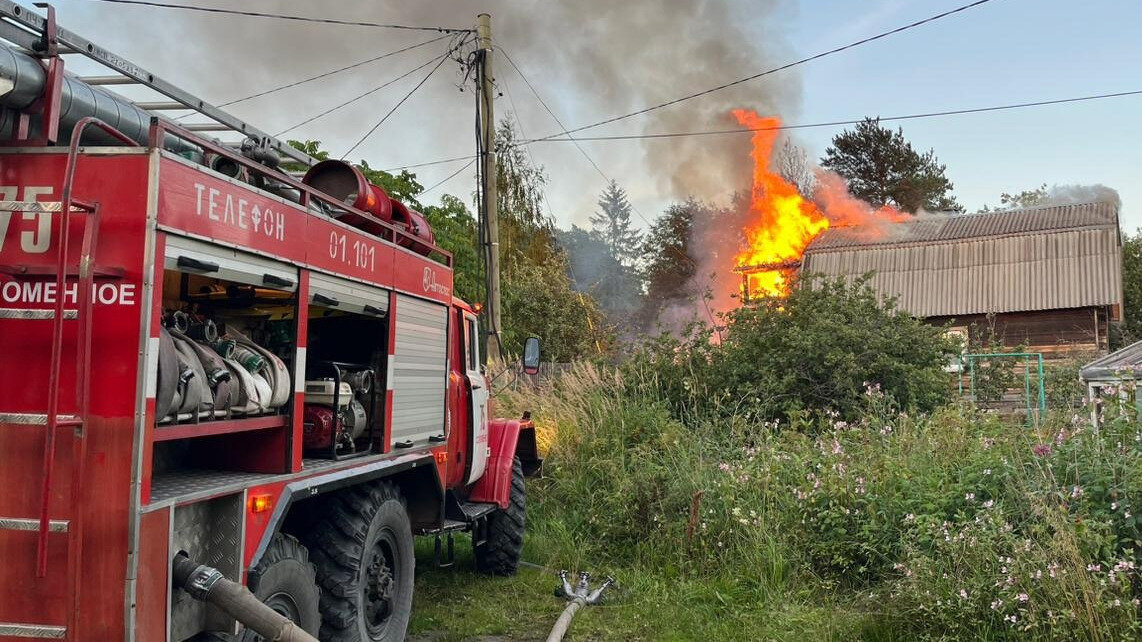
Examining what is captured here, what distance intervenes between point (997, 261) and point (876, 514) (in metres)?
24.4

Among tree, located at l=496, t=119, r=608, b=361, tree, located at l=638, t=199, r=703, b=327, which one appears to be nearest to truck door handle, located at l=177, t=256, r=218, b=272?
tree, located at l=496, t=119, r=608, b=361

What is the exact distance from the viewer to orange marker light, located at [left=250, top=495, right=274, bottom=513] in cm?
408

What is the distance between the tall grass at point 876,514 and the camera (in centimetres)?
541

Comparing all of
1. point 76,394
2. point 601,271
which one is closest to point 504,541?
point 76,394

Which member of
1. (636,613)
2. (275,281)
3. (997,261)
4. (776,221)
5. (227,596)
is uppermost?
(776,221)

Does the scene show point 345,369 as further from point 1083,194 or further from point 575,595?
point 1083,194

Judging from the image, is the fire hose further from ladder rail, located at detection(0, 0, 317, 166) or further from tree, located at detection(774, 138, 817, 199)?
tree, located at detection(774, 138, 817, 199)

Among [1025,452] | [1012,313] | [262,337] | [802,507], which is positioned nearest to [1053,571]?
[1025,452]

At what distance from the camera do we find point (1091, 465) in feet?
20.0

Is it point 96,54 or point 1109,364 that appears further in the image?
point 1109,364

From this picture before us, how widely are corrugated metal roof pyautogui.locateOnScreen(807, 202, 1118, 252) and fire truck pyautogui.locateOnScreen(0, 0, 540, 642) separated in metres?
27.5

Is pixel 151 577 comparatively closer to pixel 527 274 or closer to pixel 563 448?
pixel 563 448

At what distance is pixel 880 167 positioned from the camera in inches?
1693

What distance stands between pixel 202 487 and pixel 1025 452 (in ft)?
18.7
